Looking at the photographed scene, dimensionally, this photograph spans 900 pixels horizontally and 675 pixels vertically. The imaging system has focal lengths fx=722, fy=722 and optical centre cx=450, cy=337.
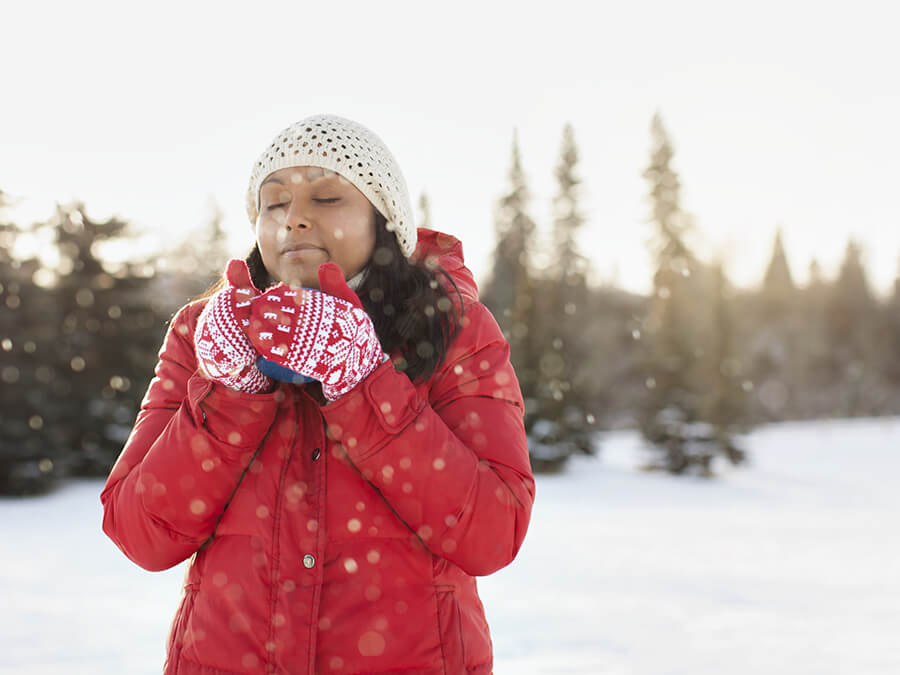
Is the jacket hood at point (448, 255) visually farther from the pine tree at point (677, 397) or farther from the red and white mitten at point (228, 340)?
the pine tree at point (677, 397)

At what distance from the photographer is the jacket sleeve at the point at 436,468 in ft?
4.53

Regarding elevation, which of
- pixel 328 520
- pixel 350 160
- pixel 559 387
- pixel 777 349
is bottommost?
pixel 777 349

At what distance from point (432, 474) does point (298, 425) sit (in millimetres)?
339

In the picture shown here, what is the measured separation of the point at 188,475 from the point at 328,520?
0.94ft

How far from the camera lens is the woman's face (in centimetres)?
158

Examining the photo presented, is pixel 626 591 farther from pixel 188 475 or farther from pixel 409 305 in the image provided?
pixel 188 475

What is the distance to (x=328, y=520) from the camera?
1446 mm

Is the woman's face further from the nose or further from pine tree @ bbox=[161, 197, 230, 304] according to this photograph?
pine tree @ bbox=[161, 197, 230, 304]

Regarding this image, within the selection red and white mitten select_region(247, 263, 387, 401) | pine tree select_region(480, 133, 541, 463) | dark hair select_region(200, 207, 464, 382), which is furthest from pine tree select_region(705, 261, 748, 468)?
red and white mitten select_region(247, 263, 387, 401)

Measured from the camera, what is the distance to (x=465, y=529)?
4.57 ft

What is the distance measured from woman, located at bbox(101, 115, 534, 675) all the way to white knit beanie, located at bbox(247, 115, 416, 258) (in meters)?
0.16

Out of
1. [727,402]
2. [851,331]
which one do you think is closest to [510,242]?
[727,402]

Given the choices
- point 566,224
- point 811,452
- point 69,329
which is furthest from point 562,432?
point 566,224

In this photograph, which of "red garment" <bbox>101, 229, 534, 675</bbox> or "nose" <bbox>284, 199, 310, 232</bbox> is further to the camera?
"nose" <bbox>284, 199, 310, 232</bbox>
